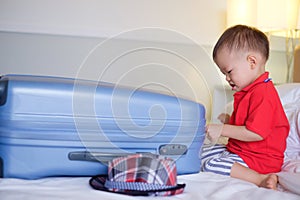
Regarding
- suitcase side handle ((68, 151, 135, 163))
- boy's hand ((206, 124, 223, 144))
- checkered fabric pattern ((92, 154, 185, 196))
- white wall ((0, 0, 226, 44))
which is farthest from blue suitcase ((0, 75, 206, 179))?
white wall ((0, 0, 226, 44))

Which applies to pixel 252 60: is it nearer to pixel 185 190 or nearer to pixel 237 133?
pixel 237 133

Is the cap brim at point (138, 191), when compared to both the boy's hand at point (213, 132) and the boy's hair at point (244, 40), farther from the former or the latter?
the boy's hair at point (244, 40)

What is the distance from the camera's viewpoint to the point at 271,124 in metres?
1.13

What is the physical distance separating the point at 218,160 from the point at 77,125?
0.50 meters

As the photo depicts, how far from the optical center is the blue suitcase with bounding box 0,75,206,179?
727 millimetres

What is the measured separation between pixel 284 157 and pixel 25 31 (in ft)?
5.42

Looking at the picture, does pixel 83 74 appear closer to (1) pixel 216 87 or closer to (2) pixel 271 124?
(1) pixel 216 87

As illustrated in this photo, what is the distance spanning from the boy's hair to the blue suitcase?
1.44 feet

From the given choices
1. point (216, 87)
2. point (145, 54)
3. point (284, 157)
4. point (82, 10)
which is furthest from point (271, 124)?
point (82, 10)

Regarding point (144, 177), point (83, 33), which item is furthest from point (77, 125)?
point (83, 33)

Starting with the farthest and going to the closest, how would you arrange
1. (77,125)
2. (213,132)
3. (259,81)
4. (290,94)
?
1. (290,94)
2. (259,81)
3. (213,132)
4. (77,125)

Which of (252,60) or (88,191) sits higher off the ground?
(252,60)

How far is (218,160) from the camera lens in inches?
43.4

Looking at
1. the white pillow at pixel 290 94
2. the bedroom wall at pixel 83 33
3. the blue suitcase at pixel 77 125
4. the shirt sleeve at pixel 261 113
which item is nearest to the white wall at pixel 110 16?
the bedroom wall at pixel 83 33
